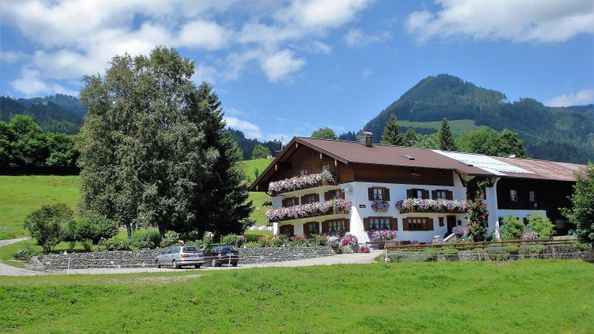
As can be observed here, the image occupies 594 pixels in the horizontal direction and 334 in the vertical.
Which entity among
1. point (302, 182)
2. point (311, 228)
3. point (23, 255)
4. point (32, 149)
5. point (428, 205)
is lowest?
point (23, 255)

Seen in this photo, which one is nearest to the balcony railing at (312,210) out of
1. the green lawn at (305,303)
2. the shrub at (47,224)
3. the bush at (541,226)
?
the bush at (541,226)

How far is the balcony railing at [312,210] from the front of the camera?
44.8 m

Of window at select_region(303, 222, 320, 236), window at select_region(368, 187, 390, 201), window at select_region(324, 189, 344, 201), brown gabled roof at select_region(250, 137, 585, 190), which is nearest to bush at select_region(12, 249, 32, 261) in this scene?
window at select_region(303, 222, 320, 236)

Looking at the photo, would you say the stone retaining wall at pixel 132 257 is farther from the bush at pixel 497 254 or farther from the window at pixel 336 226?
the bush at pixel 497 254

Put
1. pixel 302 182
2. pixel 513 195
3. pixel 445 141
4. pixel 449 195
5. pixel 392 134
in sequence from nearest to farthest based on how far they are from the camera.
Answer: pixel 302 182
pixel 449 195
pixel 513 195
pixel 392 134
pixel 445 141

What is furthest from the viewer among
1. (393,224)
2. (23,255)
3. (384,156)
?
(384,156)

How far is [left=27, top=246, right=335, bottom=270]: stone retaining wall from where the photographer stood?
1222 inches

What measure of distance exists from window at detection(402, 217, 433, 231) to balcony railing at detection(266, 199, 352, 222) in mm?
5534

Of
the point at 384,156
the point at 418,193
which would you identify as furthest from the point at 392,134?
the point at 418,193

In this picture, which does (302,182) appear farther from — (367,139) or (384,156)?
(367,139)

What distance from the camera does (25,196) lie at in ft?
252

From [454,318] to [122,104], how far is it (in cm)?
3550

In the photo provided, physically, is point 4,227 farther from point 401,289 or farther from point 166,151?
point 401,289

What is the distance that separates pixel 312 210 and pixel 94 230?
54.5ft
